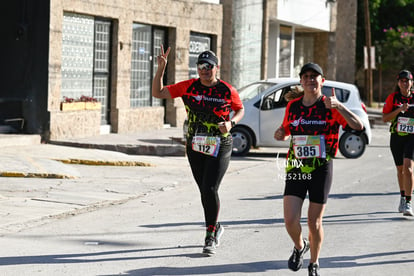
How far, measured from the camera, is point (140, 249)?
8562 millimetres

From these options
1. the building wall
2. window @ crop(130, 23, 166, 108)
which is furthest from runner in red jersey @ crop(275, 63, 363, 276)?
window @ crop(130, 23, 166, 108)

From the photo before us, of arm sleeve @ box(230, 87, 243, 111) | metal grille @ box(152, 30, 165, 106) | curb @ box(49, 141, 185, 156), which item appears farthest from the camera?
metal grille @ box(152, 30, 165, 106)

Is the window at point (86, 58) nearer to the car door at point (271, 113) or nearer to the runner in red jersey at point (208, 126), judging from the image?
the car door at point (271, 113)

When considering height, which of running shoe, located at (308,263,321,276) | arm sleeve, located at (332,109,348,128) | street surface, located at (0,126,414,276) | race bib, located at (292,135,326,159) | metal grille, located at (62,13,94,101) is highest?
metal grille, located at (62,13,94,101)

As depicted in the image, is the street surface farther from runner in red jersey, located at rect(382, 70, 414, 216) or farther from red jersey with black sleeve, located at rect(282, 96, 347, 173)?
red jersey with black sleeve, located at rect(282, 96, 347, 173)

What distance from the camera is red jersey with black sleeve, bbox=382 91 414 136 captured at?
11.1 metres

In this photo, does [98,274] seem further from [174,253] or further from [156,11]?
[156,11]

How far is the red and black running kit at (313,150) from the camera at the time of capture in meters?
7.21

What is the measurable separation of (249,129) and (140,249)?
10.5 metres

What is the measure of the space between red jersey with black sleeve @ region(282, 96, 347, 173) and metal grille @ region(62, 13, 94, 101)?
12.4m

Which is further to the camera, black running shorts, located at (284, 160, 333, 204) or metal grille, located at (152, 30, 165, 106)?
metal grille, located at (152, 30, 165, 106)

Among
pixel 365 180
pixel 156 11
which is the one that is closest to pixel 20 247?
pixel 365 180

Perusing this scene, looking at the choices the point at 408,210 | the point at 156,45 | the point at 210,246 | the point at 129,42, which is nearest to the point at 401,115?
the point at 408,210

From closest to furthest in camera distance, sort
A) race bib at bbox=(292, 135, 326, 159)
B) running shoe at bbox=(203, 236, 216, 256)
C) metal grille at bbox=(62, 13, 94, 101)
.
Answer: race bib at bbox=(292, 135, 326, 159)
running shoe at bbox=(203, 236, 216, 256)
metal grille at bbox=(62, 13, 94, 101)
